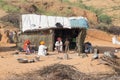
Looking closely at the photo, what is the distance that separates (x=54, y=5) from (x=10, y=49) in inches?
707

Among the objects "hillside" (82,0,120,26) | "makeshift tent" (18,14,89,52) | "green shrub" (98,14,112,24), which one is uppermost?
"makeshift tent" (18,14,89,52)

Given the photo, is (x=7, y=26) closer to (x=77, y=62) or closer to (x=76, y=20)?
(x=76, y=20)

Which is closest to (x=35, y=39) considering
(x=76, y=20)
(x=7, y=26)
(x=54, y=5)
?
(x=76, y=20)

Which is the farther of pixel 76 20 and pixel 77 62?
pixel 76 20

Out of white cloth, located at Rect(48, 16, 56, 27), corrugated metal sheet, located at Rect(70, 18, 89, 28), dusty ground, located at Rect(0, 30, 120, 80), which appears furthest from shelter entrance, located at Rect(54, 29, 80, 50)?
dusty ground, located at Rect(0, 30, 120, 80)

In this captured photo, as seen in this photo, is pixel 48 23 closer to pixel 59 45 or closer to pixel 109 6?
pixel 59 45

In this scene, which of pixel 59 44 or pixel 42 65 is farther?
pixel 59 44

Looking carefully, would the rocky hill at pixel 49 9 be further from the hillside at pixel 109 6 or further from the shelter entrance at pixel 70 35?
A: the shelter entrance at pixel 70 35

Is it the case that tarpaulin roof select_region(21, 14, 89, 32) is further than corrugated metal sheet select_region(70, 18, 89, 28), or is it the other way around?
corrugated metal sheet select_region(70, 18, 89, 28)

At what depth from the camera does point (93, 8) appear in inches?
1955

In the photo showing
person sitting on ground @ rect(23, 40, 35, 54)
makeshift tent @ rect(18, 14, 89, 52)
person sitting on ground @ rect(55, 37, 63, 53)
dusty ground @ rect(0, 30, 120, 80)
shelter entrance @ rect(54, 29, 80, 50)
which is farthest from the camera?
shelter entrance @ rect(54, 29, 80, 50)

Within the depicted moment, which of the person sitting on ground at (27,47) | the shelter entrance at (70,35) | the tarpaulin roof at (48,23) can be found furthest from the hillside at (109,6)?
the person sitting on ground at (27,47)

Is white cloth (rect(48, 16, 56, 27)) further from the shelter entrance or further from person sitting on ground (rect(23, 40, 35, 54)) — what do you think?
person sitting on ground (rect(23, 40, 35, 54))

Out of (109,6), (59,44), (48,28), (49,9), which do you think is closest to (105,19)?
(49,9)
